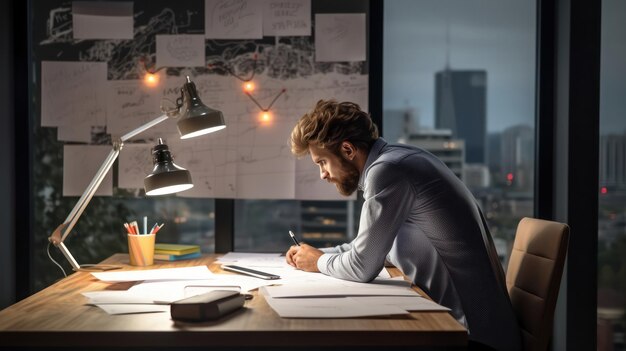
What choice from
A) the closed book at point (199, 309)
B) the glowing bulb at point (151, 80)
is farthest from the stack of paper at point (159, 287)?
the glowing bulb at point (151, 80)

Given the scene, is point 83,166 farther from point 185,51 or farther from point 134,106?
point 185,51

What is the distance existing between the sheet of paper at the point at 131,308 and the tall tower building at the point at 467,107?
1.55 metres

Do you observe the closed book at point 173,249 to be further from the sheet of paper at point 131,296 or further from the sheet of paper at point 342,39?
the sheet of paper at point 342,39

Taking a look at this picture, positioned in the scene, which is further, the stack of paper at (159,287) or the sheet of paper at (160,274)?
the sheet of paper at (160,274)

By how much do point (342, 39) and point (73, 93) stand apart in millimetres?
1151

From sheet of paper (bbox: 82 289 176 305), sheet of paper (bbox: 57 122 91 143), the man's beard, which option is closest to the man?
the man's beard

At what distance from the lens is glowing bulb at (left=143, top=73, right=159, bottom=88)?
250 centimetres

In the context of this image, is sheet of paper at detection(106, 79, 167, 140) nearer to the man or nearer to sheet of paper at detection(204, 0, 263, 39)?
sheet of paper at detection(204, 0, 263, 39)

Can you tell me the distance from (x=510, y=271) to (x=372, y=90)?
38.0 inches

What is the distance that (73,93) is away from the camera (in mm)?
2514

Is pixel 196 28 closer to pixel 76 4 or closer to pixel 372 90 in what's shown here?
pixel 76 4

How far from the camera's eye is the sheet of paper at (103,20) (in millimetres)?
2504

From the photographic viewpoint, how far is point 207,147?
248 cm

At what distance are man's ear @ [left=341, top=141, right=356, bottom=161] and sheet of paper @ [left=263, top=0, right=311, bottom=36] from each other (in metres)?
0.75
